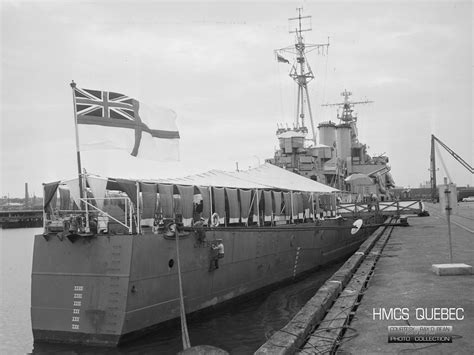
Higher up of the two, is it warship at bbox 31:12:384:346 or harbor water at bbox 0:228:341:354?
warship at bbox 31:12:384:346

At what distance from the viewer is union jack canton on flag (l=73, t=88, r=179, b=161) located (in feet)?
34.6

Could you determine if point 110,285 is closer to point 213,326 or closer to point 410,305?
point 213,326

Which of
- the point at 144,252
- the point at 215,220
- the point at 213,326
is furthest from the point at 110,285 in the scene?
the point at 215,220

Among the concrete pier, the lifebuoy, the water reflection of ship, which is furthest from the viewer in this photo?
the water reflection of ship

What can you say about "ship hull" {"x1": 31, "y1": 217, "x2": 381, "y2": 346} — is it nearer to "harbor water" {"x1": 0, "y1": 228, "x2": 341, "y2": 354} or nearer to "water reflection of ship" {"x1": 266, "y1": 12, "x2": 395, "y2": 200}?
"harbor water" {"x1": 0, "y1": 228, "x2": 341, "y2": 354}

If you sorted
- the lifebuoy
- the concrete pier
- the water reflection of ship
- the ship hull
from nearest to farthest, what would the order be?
the concrete pier → the ship hull → the lifebuoy → the water reflection of ship

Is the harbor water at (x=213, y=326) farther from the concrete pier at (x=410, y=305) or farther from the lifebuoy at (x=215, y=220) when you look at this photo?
the concrete pier at (x=410, y=305)

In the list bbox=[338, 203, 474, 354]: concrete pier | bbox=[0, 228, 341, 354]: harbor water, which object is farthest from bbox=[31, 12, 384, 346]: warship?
bbox=[338, 203, 474, 354]: concrete pier

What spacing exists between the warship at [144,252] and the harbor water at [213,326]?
0.93ft

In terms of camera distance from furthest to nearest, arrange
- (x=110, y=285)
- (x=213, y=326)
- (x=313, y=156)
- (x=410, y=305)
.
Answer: (x=313, y=156)
(x=213, y=326)
(x=110, y=285)
(x=410, y=305)

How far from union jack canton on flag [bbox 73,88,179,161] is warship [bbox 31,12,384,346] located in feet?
1.67

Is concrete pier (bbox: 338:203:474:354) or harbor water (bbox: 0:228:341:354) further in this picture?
harbor water (bbox: 0:228:341:354)

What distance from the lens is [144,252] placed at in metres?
10.4

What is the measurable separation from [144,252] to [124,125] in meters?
3.03
